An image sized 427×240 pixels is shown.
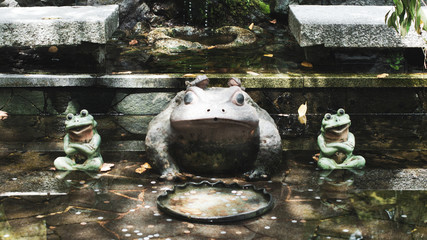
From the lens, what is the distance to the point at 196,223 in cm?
397

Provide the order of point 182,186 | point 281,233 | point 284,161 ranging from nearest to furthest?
point 281,233 < point 182,186 < point 284,161

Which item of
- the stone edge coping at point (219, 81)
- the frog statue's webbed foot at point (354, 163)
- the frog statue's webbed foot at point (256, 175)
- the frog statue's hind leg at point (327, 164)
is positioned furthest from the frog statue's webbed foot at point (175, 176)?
the stone edge coping at point (219, 81)

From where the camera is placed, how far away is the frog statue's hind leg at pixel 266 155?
4988 millimetres

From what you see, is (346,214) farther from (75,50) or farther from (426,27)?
(75,50)

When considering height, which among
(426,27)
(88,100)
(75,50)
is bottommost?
(88,100)

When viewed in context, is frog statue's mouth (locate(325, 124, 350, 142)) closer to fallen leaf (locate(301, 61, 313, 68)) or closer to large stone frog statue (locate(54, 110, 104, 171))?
large stone frog statue (locate(54, 110, 104, 171))

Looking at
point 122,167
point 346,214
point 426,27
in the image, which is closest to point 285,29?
point 426,27

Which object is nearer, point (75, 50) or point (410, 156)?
point (410, 156)

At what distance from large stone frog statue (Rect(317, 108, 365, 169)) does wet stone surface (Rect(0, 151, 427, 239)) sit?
0.10m

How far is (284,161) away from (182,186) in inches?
52.0

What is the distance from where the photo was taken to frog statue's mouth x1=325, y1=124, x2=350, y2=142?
5.06 meters

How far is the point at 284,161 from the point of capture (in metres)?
5.43

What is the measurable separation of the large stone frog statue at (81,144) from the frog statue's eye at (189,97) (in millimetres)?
900

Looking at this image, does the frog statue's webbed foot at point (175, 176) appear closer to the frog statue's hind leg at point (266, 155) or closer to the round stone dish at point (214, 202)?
the round stone dish at point (214, 202)
